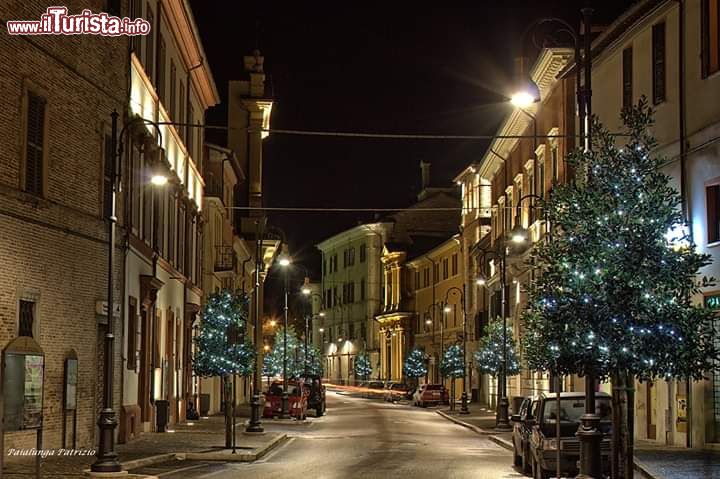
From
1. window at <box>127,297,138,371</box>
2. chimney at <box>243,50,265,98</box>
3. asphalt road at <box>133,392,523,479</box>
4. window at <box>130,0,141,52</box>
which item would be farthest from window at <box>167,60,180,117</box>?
chimney at <box>243,50,265,98</box>

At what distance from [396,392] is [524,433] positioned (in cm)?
6056

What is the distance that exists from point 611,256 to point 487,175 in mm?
49166

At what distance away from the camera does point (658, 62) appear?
Answer: 30.0 metres

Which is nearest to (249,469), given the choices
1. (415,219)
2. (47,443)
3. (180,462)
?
(180,462)

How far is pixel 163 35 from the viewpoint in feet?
124

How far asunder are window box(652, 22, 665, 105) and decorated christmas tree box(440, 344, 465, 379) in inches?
1553

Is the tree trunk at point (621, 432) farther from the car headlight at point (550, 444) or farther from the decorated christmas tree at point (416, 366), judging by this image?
the decorated christmas tree at point (416, 366)

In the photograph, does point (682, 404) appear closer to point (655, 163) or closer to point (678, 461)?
point (678, 461)

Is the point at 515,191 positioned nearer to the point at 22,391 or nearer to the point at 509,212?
the point at 509,212

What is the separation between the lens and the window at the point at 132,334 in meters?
31.7

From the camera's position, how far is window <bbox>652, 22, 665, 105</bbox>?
29.7 meters

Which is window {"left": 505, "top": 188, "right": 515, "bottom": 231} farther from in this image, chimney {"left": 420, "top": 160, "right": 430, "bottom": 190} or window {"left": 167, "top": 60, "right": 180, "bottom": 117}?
chimney {"left": 420, "top": 160, "right": 430, "bottom": 190}

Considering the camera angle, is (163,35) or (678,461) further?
(163,35)

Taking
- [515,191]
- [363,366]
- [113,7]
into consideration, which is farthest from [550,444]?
[363,366]
